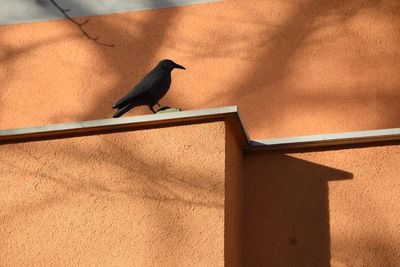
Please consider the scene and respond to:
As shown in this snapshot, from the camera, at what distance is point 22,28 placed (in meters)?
6.29

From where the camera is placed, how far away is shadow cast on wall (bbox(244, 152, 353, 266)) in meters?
4.44

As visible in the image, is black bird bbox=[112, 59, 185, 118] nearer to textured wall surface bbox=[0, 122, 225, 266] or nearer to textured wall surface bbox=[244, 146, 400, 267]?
textured wall surface bbox=[0, 122, 225, 266]

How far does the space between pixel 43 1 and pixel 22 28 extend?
0.77 feet

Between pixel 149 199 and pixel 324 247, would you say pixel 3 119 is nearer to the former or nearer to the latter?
pixel 149 199

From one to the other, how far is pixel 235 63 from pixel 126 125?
1.47m

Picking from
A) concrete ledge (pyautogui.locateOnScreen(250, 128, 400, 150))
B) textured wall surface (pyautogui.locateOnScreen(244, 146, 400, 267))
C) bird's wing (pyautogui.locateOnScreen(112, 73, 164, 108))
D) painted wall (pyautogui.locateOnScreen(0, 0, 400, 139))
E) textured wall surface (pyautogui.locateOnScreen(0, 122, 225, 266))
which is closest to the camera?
Answer: textured wall surface (pyautogui.locateOnScreen(0, 122, 225, 266))

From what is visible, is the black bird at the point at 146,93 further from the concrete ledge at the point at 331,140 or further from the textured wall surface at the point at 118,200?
the concrete ledge at the point at 331,140

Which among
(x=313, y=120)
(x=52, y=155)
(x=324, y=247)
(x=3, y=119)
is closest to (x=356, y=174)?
(x=324, y=247)

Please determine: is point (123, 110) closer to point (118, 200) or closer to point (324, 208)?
point (118, 200)

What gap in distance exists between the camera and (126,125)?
14.6 ft

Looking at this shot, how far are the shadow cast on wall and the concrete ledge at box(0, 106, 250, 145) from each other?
209 millimetres

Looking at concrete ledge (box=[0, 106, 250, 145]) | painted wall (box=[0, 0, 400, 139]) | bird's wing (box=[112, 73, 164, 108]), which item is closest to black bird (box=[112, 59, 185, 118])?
bird's wing (box=[112, 73, 164, 108])

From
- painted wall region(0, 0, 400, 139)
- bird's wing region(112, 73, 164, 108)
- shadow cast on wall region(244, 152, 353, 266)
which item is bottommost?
shadow cast on wall region(244, 152, 353, 266)

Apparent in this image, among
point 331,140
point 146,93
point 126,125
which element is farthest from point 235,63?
point 126,125
